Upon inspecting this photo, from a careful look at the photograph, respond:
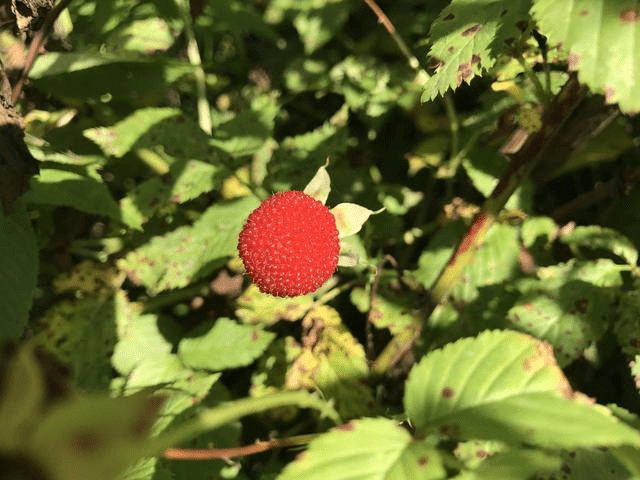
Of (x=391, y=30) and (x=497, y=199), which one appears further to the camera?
(x=391, y=30)

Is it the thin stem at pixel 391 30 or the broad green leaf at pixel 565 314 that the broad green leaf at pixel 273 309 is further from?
the thin stem at pixel 391 30

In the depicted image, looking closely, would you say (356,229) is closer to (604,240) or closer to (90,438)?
(604,240)

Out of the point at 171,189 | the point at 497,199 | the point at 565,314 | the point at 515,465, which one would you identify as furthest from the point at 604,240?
the point at 171,189

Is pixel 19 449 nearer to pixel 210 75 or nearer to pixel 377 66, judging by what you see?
pixel 377 66

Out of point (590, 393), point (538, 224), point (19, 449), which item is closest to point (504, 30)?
point (538, 224)

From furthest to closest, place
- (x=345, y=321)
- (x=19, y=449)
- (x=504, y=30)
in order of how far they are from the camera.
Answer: (x=345, y=321) < (x=504, y=30) < (x=19, y=449)

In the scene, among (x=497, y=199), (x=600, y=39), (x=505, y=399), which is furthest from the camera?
(x=497, y=199)
